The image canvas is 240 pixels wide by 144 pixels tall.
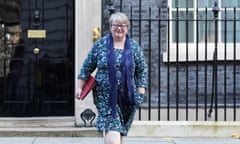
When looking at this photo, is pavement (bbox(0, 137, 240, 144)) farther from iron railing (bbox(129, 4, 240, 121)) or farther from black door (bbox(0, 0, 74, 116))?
black door (bbox(0, 0, 74, 116))

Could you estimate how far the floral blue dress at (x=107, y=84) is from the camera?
6066 mm

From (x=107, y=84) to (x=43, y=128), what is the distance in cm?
345

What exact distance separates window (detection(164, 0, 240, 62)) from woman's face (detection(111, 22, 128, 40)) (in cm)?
391

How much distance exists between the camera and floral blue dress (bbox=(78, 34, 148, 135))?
607 centimetres

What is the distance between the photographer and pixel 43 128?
365 inches

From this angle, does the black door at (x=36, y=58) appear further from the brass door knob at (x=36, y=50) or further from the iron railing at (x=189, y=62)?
the iron railing at (x=189, y=62)

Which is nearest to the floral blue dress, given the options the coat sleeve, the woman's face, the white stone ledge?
the coat sleeve

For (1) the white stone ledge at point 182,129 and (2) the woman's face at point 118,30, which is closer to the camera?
(2) the woman's face at point 118,30

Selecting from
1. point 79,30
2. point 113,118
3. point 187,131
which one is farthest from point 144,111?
point 113,118

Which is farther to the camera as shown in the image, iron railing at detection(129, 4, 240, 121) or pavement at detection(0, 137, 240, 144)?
iron railing at detection(129, 4, 240, 121)

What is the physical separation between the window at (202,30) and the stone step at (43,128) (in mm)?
1910

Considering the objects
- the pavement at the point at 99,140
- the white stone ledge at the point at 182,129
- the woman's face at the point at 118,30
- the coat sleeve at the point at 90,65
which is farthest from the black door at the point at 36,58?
the woman's face at the point at 118,30

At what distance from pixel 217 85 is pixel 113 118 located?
434 centimetres

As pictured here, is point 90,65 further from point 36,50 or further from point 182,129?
point 36,50
